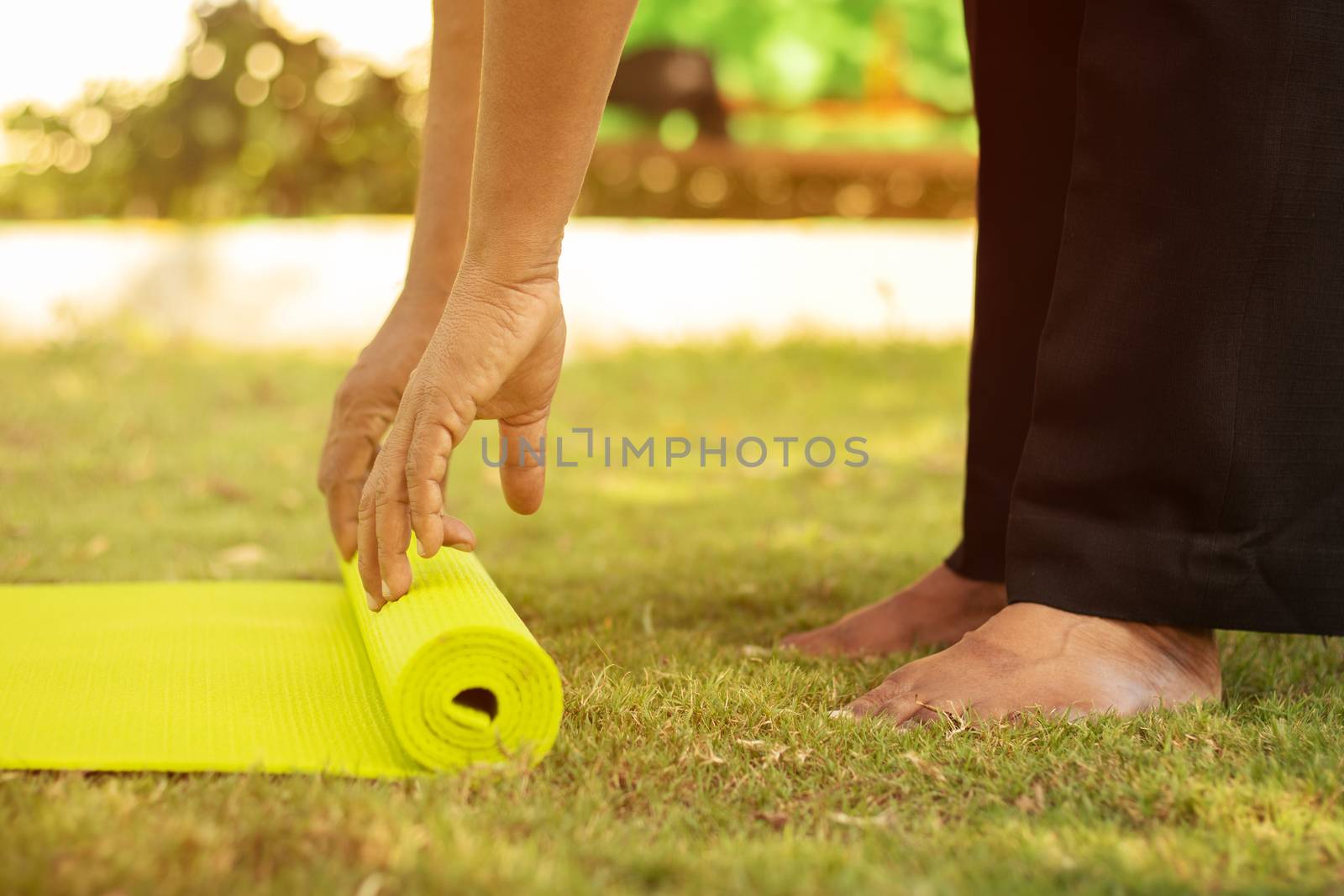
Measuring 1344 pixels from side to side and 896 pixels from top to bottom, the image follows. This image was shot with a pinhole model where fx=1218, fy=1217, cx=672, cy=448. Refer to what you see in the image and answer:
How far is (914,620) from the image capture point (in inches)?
71.4

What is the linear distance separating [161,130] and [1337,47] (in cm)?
536

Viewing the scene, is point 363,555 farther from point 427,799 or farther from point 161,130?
point 161,130

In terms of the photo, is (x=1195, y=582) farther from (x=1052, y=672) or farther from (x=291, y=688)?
(x=291, y=688)

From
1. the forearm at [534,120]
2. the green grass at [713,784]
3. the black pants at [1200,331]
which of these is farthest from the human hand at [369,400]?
the black pants at [1200,331]

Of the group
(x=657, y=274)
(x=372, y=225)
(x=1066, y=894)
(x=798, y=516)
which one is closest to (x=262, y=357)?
(x=372, y=225)

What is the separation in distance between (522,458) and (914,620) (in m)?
0.69

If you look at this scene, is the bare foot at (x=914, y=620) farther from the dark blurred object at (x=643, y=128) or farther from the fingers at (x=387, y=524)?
the dark blurred object at (x=643, y=128)

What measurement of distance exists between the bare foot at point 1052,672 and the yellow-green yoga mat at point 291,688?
43 centimetres

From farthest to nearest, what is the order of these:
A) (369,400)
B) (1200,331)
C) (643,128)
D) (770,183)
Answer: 1. (770,183)
2. (643,128)
3. (369,400)
4. (1200,331)

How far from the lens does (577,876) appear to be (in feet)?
3.15

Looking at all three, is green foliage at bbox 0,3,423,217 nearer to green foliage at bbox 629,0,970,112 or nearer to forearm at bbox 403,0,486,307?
green foliage at bbox 629,0,970,112

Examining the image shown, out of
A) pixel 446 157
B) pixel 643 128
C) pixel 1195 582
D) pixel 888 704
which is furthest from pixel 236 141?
pixel 1195 582

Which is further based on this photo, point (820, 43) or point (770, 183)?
point (770, 183)

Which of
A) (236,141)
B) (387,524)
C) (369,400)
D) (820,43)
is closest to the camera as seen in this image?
(387,524)
